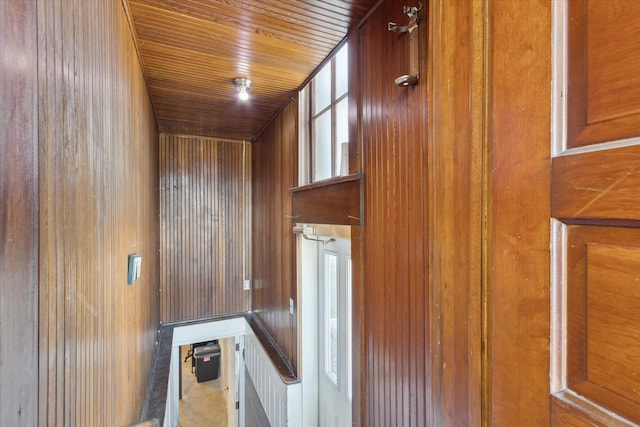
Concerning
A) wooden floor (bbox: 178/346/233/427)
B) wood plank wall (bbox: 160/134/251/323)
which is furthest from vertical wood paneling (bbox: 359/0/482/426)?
wooden floor (bbox: 178/346/233/427)

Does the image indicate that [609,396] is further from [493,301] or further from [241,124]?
[241,124]

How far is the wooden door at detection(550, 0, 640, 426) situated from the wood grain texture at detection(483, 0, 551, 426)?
18 mm

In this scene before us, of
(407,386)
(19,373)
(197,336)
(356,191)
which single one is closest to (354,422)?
(407,386)

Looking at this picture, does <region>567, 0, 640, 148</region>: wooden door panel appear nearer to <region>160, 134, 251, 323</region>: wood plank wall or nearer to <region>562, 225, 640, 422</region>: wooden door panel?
<region>562, 225, 640, 422</region>: wooden door panel

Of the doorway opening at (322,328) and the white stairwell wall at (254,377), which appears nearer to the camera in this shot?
the doorway opening at (322,328)

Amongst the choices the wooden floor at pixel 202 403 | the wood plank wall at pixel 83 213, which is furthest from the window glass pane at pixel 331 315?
the wooden floor at pixel 202 403

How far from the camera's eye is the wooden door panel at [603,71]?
368mm

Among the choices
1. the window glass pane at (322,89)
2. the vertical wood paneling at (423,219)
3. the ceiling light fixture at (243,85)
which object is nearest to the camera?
the vertical wood paneling at (423,219)

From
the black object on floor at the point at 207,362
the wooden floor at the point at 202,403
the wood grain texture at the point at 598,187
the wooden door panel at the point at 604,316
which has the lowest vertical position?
the wooden floor at the point at 202,403

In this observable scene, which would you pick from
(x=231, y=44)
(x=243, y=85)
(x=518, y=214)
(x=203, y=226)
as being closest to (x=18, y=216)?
(x=518, y=214)

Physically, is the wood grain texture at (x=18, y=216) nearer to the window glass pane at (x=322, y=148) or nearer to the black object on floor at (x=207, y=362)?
the window glass pane at (x=322, y=148)

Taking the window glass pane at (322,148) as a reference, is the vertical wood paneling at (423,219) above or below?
below

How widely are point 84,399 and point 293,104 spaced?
2.34 metres

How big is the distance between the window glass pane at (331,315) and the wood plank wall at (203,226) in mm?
1879
